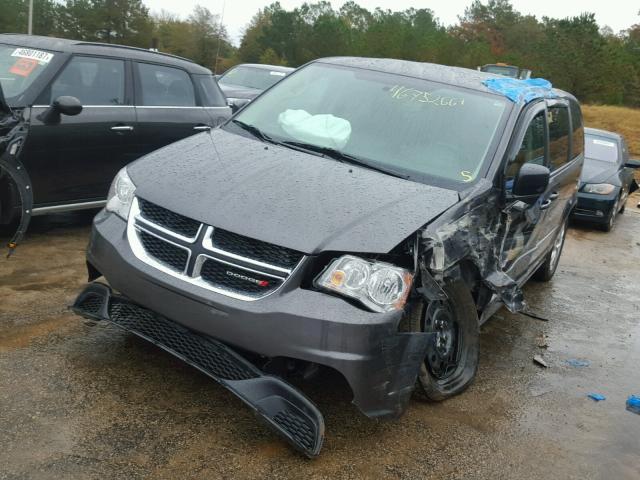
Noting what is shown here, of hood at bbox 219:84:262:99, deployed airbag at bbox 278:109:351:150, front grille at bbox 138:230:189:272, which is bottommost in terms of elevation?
hood at bbox 219:84:262:99

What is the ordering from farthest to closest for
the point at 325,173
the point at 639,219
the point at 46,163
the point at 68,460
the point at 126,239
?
the point at 639,219 → the point at 46,163 → the point at 325,173 → the point at 126,239 → the point at 68,460

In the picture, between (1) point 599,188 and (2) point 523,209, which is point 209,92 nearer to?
(2) point 523,209

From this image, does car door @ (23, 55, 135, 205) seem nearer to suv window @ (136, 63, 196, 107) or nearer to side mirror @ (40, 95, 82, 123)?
side mirror @ (40, 95, 82, 123)

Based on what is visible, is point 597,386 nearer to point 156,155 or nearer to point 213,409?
point 213,409

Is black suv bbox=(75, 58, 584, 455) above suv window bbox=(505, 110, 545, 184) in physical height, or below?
below

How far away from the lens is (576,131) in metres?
6.52

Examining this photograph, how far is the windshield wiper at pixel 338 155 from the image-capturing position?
3998mm

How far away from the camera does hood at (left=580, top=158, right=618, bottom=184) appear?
11.0 meters

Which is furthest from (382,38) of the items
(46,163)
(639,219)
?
(46,163)

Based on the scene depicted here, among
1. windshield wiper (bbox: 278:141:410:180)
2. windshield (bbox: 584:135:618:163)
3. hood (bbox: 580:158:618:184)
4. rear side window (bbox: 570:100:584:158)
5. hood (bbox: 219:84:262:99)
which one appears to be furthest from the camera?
hood (bbox: 219:84:262:99)

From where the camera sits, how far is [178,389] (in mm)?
3660

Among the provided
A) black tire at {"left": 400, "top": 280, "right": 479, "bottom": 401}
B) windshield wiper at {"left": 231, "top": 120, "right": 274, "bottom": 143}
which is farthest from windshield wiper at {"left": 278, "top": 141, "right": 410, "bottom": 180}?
black tire at {"left": 400, "top": 280, "right": 479, "bottom": 401}

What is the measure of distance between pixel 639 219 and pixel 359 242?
11433 millimetres

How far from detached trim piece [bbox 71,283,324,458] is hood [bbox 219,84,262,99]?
994 cm
